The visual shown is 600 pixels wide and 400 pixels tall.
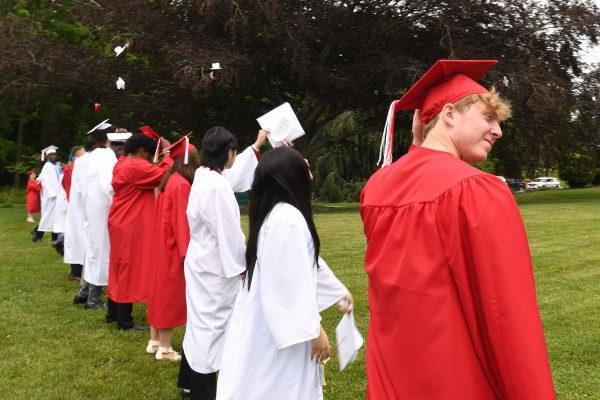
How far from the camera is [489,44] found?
25609 millimetres

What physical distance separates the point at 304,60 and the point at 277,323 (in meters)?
21.7

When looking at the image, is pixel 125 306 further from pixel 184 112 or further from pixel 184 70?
pixel 184 112

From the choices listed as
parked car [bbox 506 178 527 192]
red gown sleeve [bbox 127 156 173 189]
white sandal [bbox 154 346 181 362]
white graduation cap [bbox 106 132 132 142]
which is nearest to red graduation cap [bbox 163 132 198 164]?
red gown sleeve [bbox 127 156 173 189]

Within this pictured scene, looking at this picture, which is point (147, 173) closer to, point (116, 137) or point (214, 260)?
point (116, 137)

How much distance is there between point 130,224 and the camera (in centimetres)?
690

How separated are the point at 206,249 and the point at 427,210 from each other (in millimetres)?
2814

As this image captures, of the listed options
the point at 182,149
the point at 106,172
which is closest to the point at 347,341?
the point at 182,149

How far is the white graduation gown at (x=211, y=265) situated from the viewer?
14.7 feet

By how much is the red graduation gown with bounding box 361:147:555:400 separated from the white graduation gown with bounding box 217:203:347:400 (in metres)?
0.86

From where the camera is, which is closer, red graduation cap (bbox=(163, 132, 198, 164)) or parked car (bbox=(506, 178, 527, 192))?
red graduation cap (bbox=(163, 132, 198, 164))

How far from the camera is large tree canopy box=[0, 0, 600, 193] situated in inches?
950

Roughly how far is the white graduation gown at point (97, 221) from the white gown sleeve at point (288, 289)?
4.91 meters

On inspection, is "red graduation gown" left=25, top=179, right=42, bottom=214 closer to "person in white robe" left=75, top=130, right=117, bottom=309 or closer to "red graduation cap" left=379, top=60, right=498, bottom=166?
"person in white robe" left=75, top=130, right=117, bottom=309

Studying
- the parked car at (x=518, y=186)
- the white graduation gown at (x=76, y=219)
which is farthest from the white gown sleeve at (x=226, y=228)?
the parked car at (x=518, y=186)
